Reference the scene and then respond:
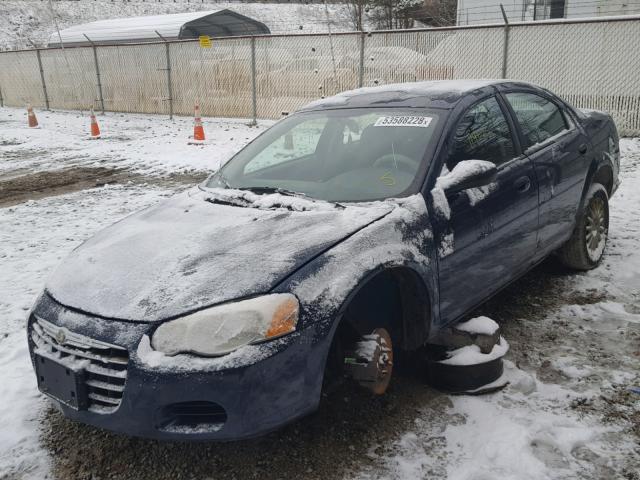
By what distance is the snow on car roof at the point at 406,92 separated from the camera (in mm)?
3648

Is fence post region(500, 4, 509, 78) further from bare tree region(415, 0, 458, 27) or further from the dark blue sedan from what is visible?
bare tree region(415, 0, 458, 27)

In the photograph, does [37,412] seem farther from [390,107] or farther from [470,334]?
[390,107]

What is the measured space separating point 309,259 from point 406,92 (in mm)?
1767

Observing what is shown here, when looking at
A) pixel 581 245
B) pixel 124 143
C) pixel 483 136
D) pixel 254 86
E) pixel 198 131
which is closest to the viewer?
pixel 483 136

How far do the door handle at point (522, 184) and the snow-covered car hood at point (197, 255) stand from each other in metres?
1.11

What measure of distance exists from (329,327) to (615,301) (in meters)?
2.77

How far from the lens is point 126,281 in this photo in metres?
2.54

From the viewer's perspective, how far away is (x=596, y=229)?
477cm

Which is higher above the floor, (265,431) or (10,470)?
(265,431)

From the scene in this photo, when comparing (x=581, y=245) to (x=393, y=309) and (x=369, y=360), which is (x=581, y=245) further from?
(x=369, y=360)

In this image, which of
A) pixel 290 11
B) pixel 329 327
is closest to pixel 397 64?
pixel 329 327

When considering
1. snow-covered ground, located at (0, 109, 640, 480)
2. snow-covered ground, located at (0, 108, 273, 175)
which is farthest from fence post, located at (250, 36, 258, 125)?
snow-covered ground, located at (0, 109, 640, 480)

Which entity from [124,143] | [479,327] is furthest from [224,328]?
[124,143]

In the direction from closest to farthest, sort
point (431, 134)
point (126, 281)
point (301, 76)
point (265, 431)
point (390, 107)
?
point (265, 431) → point (126, 281) → point (431, 134) → point (390, 107) → point (301, 76)
